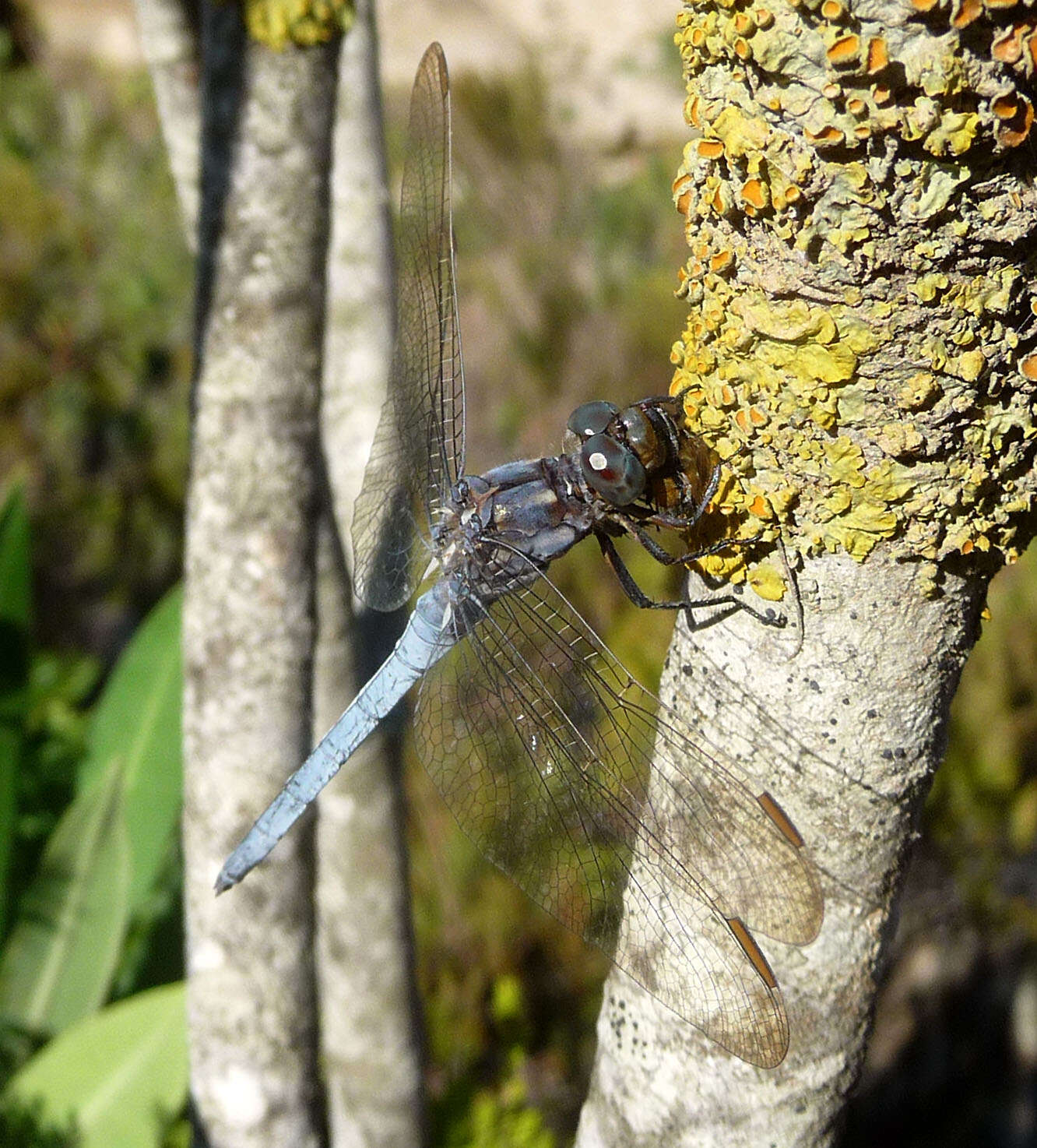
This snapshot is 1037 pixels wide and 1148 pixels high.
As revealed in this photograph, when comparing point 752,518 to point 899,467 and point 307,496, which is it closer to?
point 899,467

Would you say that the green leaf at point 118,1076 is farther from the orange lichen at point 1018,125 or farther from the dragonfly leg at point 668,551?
the orange lichen at point 1018,125

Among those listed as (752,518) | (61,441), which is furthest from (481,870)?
(61,441)

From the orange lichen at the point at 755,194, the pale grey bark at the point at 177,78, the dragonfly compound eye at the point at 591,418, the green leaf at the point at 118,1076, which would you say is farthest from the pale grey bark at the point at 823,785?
the pale grey bark at the point at 177,78

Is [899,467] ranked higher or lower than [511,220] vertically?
lower

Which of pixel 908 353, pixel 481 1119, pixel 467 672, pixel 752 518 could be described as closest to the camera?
pixel 908 353

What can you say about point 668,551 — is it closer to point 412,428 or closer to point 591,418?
point 591,418

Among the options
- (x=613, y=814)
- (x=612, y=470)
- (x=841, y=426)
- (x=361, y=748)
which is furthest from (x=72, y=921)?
(x=841, y=426)

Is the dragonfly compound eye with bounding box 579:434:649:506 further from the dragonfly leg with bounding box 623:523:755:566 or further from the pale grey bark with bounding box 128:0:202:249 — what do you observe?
the pale grey bark with bounding box 128:0:202:249

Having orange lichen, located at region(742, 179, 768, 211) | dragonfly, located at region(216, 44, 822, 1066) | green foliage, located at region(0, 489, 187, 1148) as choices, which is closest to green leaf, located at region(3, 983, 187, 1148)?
green foliage, located at region(0, 489, 187, 1148)
